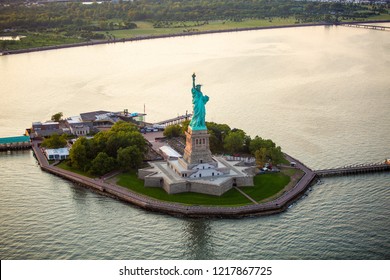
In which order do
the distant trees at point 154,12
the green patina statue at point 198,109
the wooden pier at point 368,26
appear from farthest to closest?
the wooden pier at point 368,26
the distant trees at point 154,12
the green patina statue at point 198,109

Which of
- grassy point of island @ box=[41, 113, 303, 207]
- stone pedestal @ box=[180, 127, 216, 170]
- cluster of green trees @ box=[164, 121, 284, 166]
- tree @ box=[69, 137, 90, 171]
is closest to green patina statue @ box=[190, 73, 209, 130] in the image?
stone pedestal @ box=[180, 127, 216, 170]

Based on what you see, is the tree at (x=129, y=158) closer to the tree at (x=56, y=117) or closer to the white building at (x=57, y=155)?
the white building at (x=57, y=155)

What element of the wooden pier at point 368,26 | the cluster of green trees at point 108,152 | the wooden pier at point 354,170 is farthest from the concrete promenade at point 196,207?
the wooden pier at point 368,26

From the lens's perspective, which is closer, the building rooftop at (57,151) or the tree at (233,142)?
the tree at (233,142)

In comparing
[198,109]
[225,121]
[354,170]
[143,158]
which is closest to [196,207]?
[198,109]

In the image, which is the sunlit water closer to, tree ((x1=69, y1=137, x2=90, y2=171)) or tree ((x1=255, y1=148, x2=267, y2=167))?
tree ((x1=69, y1=137, x2=90, y2=171))

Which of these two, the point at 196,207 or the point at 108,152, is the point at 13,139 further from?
the point at 196,207

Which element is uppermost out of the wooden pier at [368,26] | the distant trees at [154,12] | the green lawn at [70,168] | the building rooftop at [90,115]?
the distant trees at [154,12]
